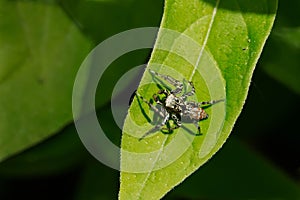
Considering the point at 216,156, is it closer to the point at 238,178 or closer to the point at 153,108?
the point at 238,178

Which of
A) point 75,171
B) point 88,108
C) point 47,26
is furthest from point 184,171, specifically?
point 75,171

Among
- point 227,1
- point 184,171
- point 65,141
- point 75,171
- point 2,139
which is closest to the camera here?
point 184,171

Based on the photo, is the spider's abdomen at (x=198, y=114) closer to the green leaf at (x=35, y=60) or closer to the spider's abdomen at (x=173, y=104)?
the spider's abdomen at (x=173, y=104)

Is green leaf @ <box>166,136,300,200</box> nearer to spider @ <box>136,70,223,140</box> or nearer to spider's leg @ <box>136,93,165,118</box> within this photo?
spider @ <box>136,70,223,140</box>

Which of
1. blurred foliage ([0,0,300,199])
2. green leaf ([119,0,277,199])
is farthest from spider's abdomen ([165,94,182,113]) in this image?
blurred foliage ([0,0,300,199])

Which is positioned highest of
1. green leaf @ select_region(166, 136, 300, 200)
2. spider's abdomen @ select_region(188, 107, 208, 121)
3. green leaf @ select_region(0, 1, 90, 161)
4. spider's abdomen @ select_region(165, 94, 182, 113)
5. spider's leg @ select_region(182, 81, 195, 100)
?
spider's leg @ select_region(182, 81, 195, 100)

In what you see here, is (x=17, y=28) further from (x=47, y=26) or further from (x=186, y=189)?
(x=186, y=189)

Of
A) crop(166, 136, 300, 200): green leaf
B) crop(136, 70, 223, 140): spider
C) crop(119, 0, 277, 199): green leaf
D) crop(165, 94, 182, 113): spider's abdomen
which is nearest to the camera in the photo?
crop(119, 0, 277, 199): green leaf
